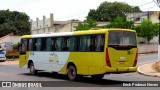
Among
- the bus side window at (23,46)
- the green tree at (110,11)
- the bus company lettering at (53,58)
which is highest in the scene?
the green tree at (110,11)

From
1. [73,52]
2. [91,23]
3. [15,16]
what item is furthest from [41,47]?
[15,16]

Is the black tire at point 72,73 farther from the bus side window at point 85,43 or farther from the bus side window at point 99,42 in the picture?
the bus side window at point 99,42

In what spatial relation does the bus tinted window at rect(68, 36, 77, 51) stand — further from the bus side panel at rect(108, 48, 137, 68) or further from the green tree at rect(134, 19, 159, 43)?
the green tree at rect(134, 19, 159, 43)

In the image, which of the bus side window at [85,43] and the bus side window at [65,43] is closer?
the bus side window at [85,43]

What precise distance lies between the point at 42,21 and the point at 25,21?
60.9 ft

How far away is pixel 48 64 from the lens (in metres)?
22.7

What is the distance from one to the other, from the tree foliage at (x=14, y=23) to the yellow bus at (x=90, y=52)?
71743mm

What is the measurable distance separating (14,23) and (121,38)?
80367 mm

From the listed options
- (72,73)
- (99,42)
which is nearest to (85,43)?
(99,42)

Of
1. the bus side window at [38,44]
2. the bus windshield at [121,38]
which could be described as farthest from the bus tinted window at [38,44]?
the bus windshield at [121,38]

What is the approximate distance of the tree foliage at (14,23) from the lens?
9362 cm

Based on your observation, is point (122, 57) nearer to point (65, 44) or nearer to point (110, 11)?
point (65, 44)

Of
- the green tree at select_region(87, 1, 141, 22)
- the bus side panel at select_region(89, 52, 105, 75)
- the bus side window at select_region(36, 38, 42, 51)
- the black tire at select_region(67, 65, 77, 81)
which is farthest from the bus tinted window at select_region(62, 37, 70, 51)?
the green tree at select_region(87, 1, 141, 22)

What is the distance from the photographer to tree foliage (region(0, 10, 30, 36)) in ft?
307
